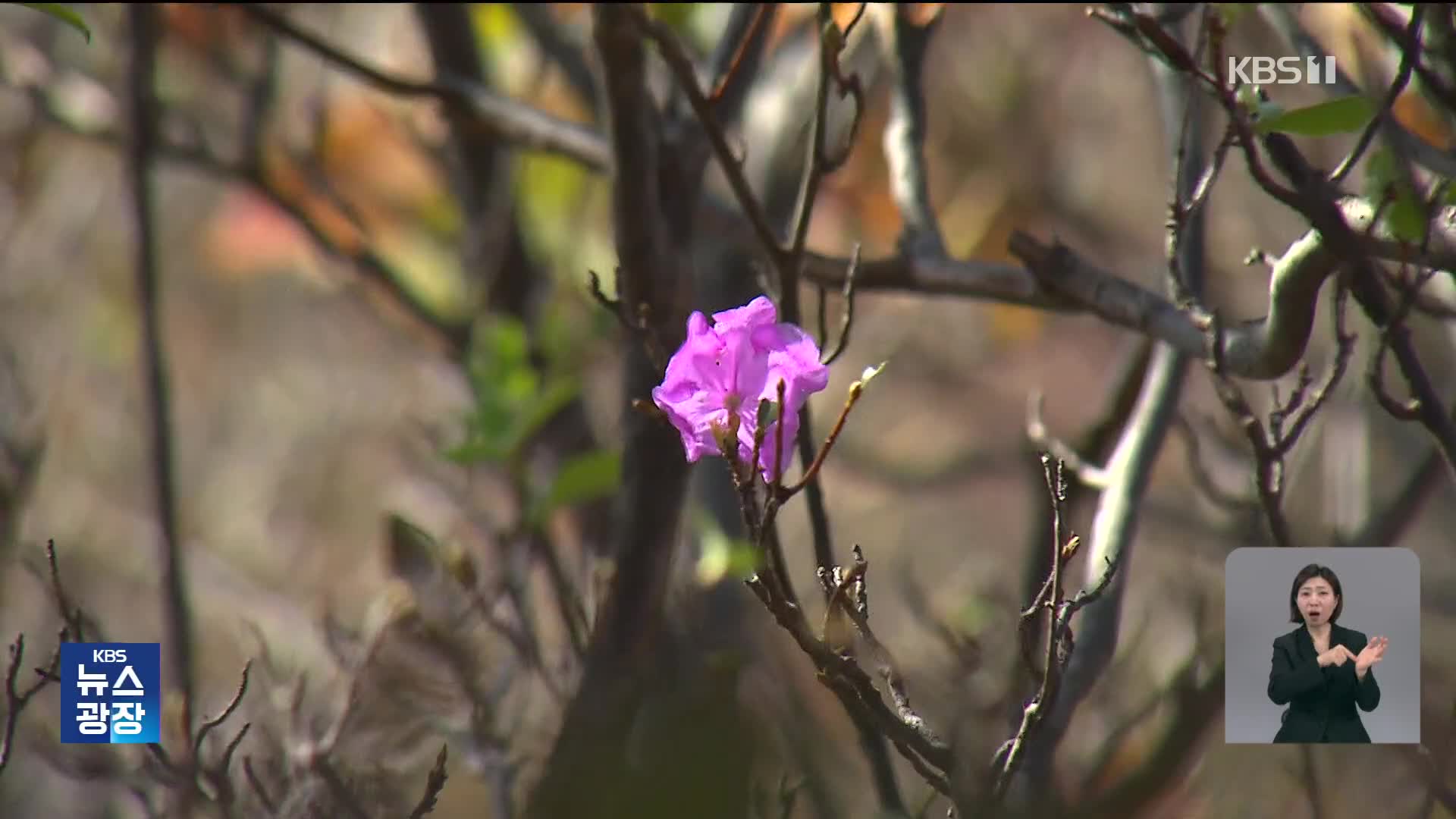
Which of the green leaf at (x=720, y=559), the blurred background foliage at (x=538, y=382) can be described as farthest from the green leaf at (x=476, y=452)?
the green leaf at (x=720, y=559)

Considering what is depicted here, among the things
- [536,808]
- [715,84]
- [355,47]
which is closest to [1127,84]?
[355,47]

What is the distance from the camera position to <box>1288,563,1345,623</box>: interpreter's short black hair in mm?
915

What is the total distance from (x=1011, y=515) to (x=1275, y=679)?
4.23 m

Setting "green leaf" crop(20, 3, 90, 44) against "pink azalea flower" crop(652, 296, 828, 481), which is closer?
"pink azalea flower" crop(652, 296, 828, 481)

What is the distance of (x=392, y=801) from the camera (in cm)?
119

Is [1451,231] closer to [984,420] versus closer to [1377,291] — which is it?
[1377,291]

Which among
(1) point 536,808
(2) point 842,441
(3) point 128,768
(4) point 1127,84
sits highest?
(4) point 1127,84

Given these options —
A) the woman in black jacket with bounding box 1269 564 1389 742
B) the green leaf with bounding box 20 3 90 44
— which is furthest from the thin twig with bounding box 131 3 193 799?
the woman in black jacket with bounding box 1269 564 1389 742

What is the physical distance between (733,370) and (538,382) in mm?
987

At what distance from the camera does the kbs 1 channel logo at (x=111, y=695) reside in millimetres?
1071

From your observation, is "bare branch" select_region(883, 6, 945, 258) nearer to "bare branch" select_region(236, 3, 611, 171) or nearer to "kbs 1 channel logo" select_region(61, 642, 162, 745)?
"bare branch" select_region(236, 3, 611, 171)

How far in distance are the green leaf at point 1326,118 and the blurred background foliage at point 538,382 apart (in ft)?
0.74

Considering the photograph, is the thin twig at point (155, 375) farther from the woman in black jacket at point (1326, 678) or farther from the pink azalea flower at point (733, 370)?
the woman in black jacket at point (1326, 678)

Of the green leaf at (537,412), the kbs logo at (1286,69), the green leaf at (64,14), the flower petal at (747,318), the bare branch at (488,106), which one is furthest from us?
the green leaf at (537,412)
